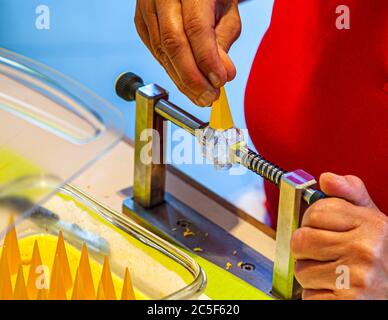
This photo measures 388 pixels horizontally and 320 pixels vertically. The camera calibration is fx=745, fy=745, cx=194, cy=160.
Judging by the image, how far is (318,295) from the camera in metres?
0.79

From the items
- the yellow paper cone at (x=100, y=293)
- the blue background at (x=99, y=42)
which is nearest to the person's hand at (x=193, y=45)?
the yellow paper cone at (x=100, y=293)

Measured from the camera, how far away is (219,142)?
87 cm

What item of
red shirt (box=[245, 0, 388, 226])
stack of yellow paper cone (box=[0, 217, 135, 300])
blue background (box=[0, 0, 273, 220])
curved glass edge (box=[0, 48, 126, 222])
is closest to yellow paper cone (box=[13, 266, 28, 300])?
stack of yellow paper cone (box=[0, 217, 135, 300])

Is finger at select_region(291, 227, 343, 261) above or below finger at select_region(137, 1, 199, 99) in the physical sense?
below

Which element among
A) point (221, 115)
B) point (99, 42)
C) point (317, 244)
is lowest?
point (99, 42)

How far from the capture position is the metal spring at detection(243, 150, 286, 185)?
842 millimetres

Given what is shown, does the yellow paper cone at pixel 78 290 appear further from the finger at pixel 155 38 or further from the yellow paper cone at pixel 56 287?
the finger at pixel 155 38

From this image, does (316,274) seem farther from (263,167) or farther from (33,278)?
(33,278)

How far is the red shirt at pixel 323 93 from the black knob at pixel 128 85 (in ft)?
0.71

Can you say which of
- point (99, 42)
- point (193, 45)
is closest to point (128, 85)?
point (193, 45)

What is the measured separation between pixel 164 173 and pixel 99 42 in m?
1.35

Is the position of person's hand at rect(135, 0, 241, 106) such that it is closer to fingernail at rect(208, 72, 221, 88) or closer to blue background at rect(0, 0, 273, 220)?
fingernail at rect(208, 72, 221, 88)

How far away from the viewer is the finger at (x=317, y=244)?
780 mm

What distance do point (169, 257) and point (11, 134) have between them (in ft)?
0.70
